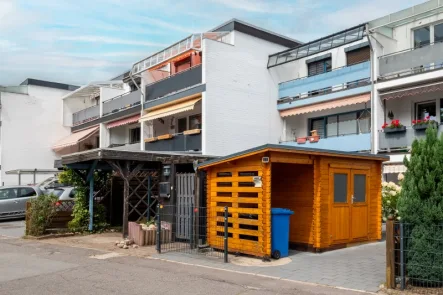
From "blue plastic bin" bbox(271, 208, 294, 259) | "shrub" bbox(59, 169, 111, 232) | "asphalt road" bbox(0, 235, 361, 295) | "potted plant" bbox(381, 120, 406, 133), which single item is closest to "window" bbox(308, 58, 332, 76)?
"potted plant" bbox(381, 120, 406, 133)

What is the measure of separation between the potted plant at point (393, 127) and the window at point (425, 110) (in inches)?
54.4

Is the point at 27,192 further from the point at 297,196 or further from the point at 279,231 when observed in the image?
the point at 279,231

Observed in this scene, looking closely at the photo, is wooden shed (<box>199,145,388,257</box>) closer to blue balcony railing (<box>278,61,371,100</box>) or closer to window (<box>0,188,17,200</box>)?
blue balcony railing (<box>278,61,371,100</box>)

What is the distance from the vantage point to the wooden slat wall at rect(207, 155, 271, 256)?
34.7 ft

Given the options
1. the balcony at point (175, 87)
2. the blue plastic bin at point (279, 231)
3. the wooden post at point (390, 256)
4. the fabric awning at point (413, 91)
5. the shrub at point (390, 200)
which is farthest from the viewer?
the balcony at point (175, 87)

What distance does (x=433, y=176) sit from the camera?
7.67 m

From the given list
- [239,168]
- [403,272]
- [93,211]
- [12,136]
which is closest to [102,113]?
[12,136]

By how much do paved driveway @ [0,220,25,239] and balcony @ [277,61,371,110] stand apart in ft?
47.3

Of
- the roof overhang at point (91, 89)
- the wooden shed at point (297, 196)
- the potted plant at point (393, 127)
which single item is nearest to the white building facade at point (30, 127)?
the roof overhang at point (91, 89)

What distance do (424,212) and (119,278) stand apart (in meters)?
5.76

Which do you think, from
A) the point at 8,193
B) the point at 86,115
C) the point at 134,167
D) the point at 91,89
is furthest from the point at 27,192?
the point at 91,89

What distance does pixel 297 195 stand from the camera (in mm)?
12125

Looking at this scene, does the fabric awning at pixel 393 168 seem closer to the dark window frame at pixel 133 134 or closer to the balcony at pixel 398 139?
the balcony at pixel 398 139

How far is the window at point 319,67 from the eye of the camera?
24228 millimetres
